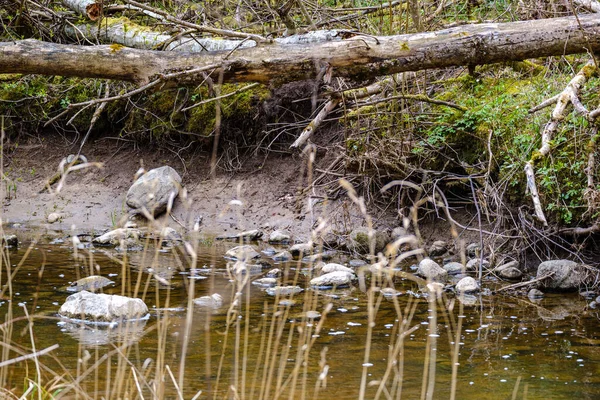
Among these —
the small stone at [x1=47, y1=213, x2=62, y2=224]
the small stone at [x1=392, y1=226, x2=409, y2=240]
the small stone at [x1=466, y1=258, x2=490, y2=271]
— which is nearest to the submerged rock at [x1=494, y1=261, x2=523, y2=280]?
the small stone at [x1=466, y1=258, x2=490, y2=271]

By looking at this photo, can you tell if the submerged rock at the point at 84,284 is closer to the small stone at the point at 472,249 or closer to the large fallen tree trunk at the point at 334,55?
the large fallen tree trunk at the point at 334,55

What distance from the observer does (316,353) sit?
4180mm

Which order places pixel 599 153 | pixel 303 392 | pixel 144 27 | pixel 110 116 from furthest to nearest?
pixel 110 116
pixel 144 27
pixel 599 153
pixel 303 392

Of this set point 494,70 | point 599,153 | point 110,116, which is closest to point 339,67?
point 599,153

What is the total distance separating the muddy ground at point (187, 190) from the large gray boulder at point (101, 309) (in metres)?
3.12

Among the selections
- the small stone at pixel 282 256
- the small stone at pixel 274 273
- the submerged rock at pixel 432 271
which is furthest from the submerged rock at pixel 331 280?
the small stone at pixel 282 256

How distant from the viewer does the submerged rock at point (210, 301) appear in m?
5.12

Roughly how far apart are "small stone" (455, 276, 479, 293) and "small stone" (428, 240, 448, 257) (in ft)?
4.26

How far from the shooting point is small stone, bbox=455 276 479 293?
5.64 m

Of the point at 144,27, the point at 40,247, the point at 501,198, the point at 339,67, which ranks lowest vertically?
the point at 40,247

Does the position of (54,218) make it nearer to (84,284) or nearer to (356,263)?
(84,284)

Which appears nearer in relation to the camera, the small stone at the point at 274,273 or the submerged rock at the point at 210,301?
the submerged rock at the point at 210,301

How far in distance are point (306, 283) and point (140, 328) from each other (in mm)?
1866

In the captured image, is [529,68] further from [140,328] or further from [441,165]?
[140,328]
